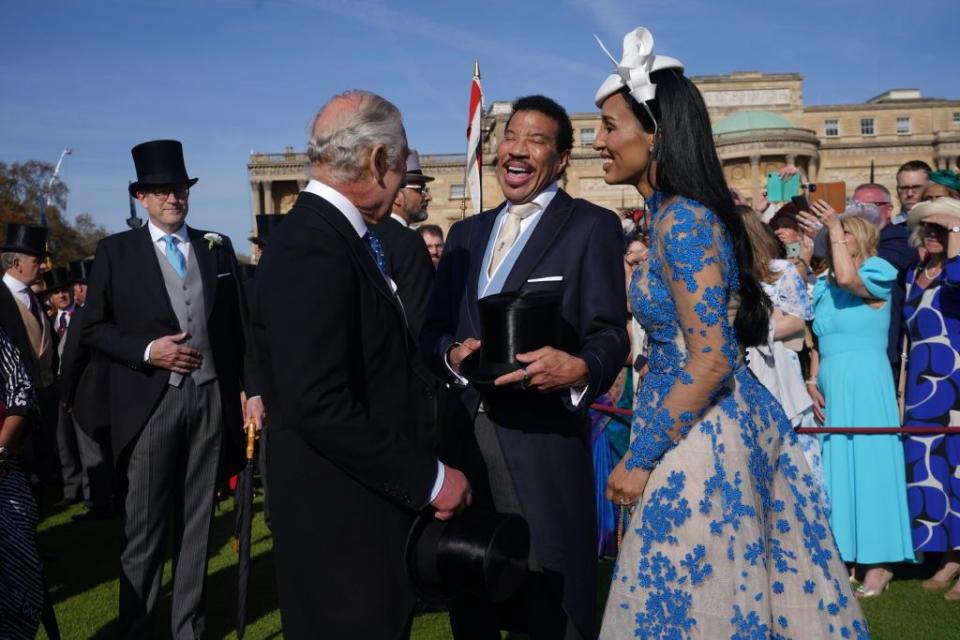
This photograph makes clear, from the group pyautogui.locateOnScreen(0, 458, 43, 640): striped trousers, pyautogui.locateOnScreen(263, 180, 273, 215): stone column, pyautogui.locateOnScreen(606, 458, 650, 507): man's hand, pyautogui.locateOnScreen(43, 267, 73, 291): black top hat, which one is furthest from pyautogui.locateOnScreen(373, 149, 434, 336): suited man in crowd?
pyautogui.locateOnScreen(263, 180, 273, 215): stone column

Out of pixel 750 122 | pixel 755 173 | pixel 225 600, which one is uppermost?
pixel 750 122

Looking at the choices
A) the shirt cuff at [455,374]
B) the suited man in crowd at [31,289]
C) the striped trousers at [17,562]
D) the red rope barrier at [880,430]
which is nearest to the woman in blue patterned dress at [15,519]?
the striped trousers at [17,562]

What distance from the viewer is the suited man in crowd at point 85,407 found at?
5.65 meters

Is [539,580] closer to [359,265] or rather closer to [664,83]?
[359,265]

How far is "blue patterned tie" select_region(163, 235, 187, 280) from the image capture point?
5.26m

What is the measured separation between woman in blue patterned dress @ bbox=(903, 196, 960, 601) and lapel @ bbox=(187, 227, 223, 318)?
4.87m

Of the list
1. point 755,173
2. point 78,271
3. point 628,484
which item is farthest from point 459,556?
point 755,173

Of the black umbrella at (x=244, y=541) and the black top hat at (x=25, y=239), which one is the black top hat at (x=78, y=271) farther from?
the black umbrella at (x=244, y=541)

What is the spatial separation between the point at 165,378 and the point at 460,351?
220cm

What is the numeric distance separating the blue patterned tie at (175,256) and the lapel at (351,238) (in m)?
2.77

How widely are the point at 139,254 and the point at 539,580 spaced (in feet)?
10.3

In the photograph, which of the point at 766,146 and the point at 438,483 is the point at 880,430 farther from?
the point at 766,146

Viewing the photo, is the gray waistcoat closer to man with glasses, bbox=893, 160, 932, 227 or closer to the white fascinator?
the white fascinator

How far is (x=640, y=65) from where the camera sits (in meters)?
3.14
